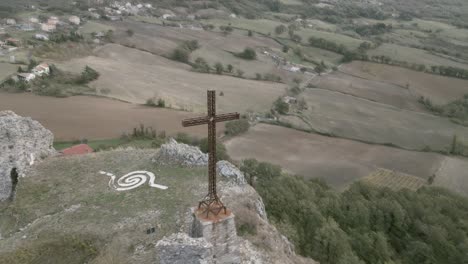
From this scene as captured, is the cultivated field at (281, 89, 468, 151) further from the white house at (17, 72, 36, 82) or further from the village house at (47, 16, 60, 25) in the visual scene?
the village house at (47, 16, 60, 25)

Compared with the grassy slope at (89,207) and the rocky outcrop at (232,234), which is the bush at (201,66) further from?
the rocky outcrop at (232,234)

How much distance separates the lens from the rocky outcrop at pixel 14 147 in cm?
2655

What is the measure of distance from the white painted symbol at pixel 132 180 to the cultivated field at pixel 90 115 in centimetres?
2837

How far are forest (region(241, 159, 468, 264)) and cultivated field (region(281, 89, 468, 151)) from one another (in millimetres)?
24079

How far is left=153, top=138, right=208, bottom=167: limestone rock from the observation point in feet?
93.8

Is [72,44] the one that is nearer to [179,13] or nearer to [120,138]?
[120,138]

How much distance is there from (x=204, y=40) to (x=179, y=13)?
173ft

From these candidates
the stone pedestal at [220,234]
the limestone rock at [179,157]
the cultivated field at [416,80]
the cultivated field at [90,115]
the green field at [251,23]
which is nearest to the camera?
the stone pedestal at [220,234]

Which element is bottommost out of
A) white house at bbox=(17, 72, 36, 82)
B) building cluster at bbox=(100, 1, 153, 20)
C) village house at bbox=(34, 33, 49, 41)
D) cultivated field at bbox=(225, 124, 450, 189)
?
cultivated field at bbox=(225, 124, 450, 189)

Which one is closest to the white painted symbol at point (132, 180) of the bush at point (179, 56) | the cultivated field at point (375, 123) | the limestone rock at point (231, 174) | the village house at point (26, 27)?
the limestone rock at point (231, 174)

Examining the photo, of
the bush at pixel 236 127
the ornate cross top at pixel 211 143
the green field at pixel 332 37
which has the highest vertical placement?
the ornate cross top at pixel 211 143

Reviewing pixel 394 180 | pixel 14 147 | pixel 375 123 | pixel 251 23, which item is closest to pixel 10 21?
pixel 251 23

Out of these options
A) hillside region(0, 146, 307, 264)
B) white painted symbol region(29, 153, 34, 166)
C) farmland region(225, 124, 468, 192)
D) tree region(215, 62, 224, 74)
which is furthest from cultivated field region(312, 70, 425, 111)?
white painted symbol region(29, 153, 34, 166)

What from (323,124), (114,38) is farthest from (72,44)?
(323,124)
